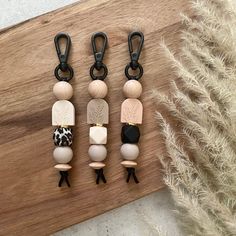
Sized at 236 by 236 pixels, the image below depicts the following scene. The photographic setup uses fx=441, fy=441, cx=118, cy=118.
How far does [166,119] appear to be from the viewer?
98cm

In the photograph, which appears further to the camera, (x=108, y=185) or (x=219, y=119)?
(x=108, y=185)

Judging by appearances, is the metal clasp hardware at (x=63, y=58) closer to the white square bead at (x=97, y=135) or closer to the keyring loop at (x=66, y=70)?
the keyring loop at (x=66, y=70)

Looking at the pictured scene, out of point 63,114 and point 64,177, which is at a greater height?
point 63,114

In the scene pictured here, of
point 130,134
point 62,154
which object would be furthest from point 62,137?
point 130,134

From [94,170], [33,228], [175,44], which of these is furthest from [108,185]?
[175,44]

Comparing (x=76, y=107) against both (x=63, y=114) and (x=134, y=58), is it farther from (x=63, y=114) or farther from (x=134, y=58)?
(x=134, y=58)

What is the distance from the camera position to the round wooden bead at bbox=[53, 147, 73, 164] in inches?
36.4

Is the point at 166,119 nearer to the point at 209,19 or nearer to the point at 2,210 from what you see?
the point at 209,19

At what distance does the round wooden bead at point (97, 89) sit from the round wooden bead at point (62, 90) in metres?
0.04

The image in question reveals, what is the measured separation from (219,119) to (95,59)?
29cm

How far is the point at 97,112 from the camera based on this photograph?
0.93 metres

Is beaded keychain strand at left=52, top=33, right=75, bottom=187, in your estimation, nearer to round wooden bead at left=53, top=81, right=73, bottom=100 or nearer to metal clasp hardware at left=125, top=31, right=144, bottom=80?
round wooden bead at left=53, top=81, right=73, bottom=100

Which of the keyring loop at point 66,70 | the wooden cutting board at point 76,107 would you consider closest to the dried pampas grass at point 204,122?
the wooden cutting board at point 76,107

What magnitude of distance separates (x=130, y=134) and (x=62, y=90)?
170mm
